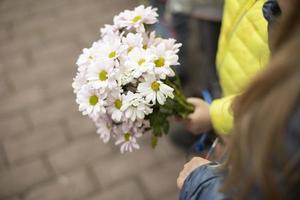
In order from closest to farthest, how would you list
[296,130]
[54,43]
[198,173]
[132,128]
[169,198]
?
1. [296,130]
2. [198,173]
3. [132,128]
4. [169,198]
5. [54,43]

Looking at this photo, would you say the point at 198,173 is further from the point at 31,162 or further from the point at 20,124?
the point at 20,124

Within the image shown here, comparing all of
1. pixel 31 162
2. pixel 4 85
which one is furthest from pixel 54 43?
pixel 31 162

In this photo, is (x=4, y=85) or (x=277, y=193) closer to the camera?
(x=277, y=193)

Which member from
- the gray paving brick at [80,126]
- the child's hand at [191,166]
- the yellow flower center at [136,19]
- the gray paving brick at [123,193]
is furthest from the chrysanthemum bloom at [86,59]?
the gray paving brick at [80,126]

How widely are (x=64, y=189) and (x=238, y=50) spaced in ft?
3.43

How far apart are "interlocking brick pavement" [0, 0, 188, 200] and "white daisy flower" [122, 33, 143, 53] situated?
981 millimetres

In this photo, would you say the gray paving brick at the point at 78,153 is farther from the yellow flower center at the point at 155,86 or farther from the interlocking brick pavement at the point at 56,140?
the yellow flower center at the point at 155,86

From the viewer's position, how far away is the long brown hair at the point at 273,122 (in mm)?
442

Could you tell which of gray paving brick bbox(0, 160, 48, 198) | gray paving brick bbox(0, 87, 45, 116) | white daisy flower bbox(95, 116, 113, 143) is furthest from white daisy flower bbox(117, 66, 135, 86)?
gray paving brick bbox(0, 87, 45, 116)

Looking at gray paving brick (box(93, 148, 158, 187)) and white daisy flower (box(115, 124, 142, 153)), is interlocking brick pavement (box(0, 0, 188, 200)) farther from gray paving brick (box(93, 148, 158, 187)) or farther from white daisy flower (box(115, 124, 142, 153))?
white daisy flower (box(115, 124, 142, 153))

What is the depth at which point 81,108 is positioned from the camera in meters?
0.77

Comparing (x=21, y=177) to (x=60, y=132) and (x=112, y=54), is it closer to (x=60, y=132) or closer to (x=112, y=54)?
(x=60, y=132)

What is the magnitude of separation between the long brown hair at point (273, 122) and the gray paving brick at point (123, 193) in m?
1.14

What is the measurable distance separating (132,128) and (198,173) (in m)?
0.18
